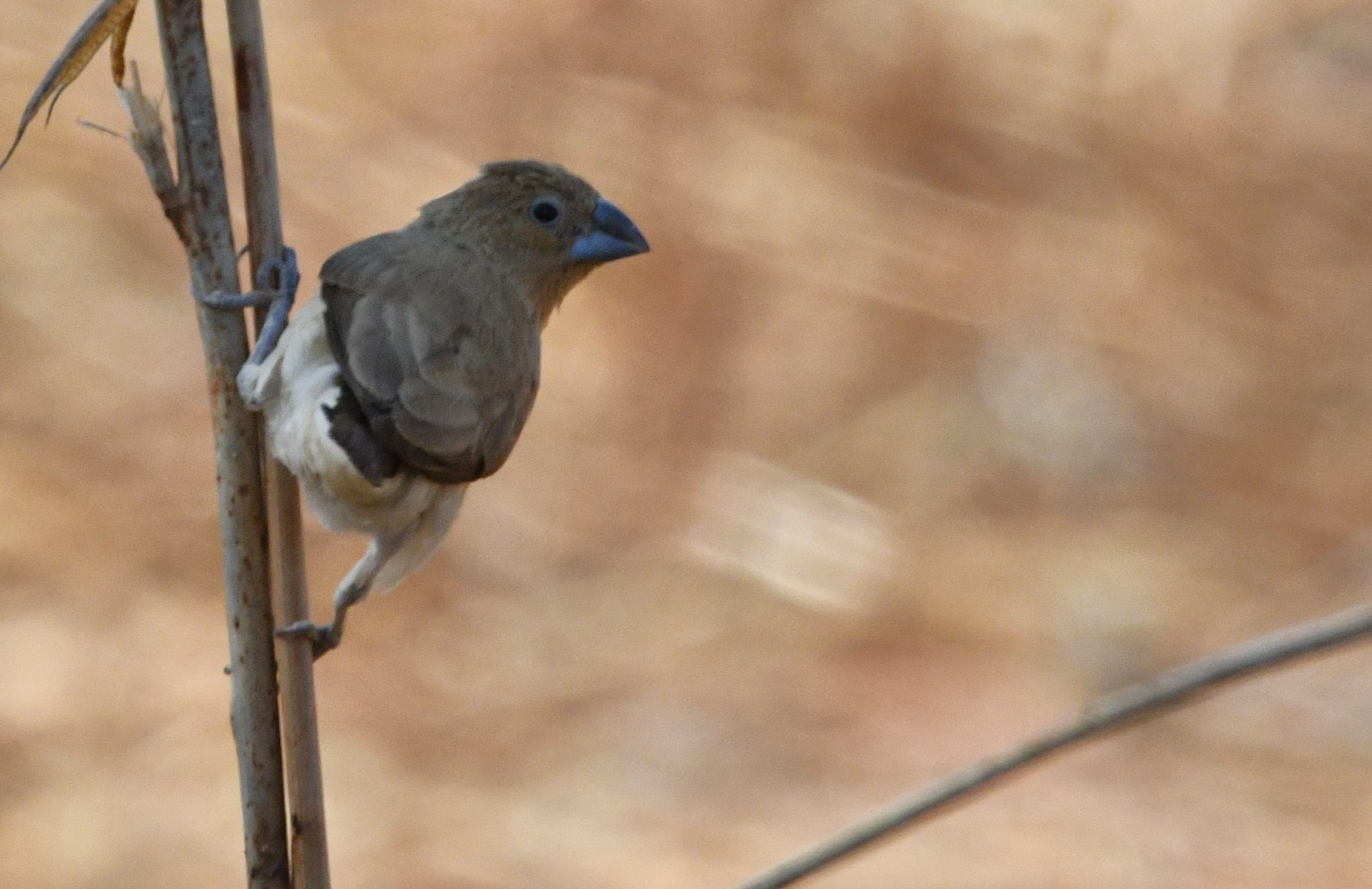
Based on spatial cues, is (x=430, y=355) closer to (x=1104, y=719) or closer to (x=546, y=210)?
(x=546, y=210)

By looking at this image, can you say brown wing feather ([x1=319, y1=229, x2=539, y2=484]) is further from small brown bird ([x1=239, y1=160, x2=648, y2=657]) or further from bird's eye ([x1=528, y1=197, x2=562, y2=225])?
bird's eye ([x1=528, y1=197, x2=562, y2=225])

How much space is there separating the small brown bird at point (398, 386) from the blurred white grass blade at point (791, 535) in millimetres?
3242

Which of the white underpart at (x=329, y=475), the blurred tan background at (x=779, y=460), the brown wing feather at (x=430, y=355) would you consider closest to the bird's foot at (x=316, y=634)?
the white underpart at (x=329, y=475)

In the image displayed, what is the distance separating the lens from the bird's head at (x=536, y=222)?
4387 millimetres

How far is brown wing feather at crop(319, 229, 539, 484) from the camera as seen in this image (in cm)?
340

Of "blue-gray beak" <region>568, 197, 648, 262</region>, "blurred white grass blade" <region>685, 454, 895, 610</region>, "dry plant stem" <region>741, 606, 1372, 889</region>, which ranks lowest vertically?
"dry plant stem" <region>741, 606, 1372, 889</region>

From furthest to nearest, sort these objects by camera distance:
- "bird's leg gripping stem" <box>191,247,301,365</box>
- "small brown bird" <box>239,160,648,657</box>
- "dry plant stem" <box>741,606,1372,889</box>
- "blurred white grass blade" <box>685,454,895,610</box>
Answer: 1. "blurred white grass blade" <box>685,454,895,610</box>
2. "small brown bird" <box>239,160,648,657</box>
3. "bird's leg gripping stem" <box>191,247,301,365</box>
4. "dry plant stem" <box>741,606,1372,889</box>

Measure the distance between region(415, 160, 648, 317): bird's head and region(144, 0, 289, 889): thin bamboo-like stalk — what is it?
1462 millimetres

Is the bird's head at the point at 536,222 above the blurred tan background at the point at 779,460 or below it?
below

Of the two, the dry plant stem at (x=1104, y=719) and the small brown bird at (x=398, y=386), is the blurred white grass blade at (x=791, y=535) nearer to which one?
the small brown bird at (x=398, y=386)

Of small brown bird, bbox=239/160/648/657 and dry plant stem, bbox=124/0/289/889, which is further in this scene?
small brown bird, bbox=239/160/648/657

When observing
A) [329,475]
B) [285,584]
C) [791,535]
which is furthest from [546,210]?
[791,535]

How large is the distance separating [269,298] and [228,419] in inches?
11.5

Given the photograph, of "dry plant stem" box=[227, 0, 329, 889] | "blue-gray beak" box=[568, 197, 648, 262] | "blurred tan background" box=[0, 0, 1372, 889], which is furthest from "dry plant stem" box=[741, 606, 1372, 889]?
"blurred tan background" box=[0, 0, 1372, 889]
